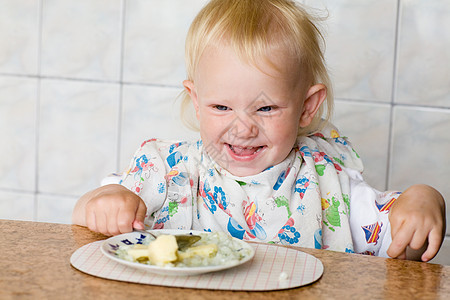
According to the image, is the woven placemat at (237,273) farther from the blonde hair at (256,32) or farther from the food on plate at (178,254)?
the blonde hair at (256,32)

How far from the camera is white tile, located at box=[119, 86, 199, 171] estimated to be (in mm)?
1835

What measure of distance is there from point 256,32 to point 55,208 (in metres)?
1.18

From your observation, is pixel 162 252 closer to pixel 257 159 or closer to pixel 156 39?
pixel 257 159

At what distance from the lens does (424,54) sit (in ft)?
5.35

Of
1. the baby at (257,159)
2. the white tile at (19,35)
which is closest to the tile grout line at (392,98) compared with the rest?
the baby at (257,159)

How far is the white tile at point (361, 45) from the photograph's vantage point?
5.38ft

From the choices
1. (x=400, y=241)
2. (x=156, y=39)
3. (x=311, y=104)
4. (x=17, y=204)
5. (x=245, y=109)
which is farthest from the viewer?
(x=17, y=204)

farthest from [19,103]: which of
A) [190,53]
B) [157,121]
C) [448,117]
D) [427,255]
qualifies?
[427,255]

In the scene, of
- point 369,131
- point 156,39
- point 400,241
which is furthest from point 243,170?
point 156,39

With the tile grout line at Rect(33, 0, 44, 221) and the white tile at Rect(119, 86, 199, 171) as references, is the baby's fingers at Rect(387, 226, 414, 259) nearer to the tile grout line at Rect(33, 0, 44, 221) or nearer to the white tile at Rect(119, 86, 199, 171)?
the white tile at Rect(119, 86, 199, 171)

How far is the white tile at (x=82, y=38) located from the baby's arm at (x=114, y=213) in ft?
3.18

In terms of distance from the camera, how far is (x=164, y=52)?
1810mm

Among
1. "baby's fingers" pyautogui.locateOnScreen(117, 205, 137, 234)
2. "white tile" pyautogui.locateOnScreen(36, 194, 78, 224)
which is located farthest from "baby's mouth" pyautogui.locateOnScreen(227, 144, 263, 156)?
"white tile" pyautogui.locateOnScreen(36, 194, 78, 224)

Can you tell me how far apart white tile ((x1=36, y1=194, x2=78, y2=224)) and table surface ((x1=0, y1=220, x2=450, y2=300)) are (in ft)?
3.83
